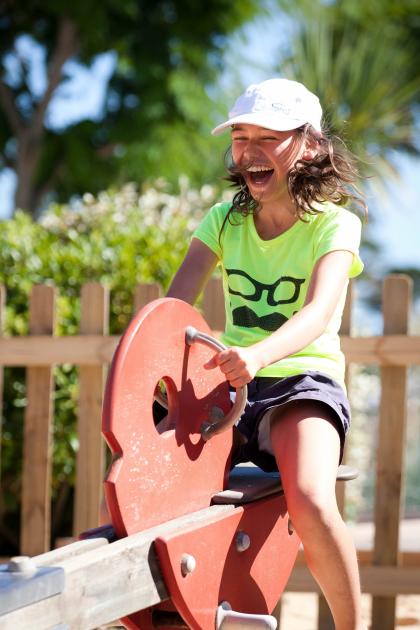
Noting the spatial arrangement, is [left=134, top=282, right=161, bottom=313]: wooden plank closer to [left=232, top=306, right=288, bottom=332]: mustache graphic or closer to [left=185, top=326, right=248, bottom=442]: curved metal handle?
[left=232, top=306, right=288, bottom=332]: mustache graphic

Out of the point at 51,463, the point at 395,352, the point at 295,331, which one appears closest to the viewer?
the point at 295,331

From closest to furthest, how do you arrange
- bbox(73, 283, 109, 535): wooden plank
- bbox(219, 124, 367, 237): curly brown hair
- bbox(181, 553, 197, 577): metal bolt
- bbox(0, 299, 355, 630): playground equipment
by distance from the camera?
bbox(0, 299, 355, 630): playground equipment
bbox(181, 553, 197, 577): metal bolt
bbox(219, 124, 367, 237): curly brown hair
bbox(73, 283, 109, 535): wooden plank

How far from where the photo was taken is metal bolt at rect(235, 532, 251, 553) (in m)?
2.28

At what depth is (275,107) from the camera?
8.24 ft

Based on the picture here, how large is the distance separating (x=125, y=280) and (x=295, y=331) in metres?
2.70

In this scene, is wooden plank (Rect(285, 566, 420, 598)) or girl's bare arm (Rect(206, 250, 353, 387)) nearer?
girl's bare arm (Rect(206, 250, 353, 387))

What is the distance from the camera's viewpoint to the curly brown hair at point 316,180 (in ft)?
8.43

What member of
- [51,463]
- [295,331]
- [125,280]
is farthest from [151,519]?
[125,280]

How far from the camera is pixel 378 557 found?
390 centimetres

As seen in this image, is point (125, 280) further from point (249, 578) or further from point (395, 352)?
point (249, 578)

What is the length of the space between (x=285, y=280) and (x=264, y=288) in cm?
6

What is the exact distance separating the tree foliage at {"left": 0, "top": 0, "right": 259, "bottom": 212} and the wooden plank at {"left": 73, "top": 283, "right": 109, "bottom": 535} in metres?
10.9

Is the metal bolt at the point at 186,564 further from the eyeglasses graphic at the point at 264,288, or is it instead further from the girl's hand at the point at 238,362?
the eyeglasses graphic at the point at 264,288

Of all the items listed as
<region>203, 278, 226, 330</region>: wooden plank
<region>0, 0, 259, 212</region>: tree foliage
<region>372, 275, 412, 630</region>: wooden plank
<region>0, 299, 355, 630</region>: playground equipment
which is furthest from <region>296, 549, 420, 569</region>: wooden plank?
<region>0, 0, 259, 212</region>: tree foliage
